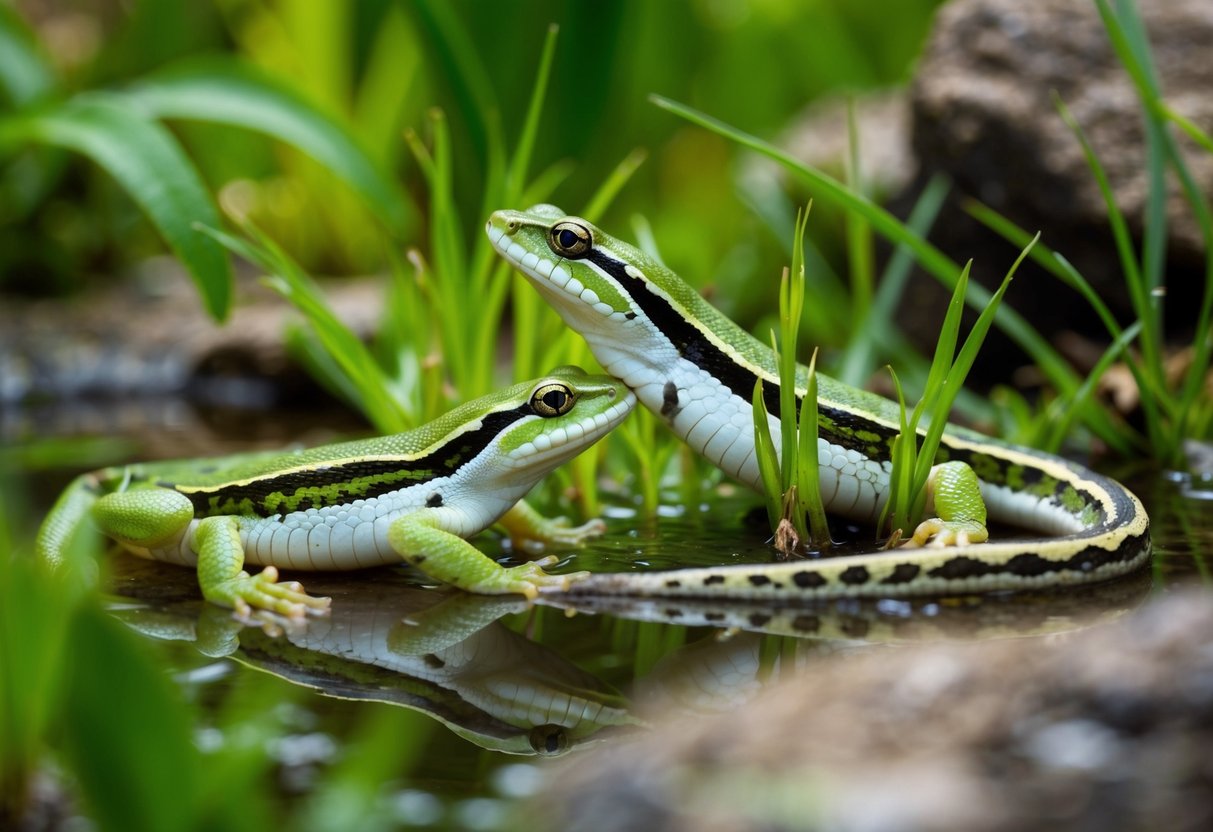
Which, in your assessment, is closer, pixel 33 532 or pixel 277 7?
pixel 33 532

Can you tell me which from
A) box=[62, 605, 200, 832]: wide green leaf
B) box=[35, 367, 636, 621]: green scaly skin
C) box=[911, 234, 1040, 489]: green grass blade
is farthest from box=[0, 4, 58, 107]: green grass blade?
box=[62, 605, 200, 832]: wide green leaf

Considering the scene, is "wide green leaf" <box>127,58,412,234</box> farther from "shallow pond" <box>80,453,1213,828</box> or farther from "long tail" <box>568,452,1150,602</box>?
"long tail" <box>568,452,1150,602</box>

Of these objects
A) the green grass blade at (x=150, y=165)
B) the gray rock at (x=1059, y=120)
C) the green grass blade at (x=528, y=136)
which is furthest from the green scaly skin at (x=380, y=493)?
the gray rock at (x=1059, y=120)

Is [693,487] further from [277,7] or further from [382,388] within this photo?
[277,7]

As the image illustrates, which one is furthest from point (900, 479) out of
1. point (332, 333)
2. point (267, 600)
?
point (332, 333)

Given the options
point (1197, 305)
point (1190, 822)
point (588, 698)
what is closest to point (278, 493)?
point (588, 698)

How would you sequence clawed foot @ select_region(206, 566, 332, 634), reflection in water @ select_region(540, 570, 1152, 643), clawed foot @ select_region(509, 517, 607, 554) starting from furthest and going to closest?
clawed foot @ select_region(509, 517, 607, 554) < clawed foot @ select_region(206, 566, 332, 634) < reflection in water @ select_region(540, 570, 1152, 643)

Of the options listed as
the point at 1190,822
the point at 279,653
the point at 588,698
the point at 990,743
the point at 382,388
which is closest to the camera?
the point at 1190,822

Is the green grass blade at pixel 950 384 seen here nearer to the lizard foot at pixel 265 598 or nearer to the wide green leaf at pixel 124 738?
the lizard foot at pixel 265 598
